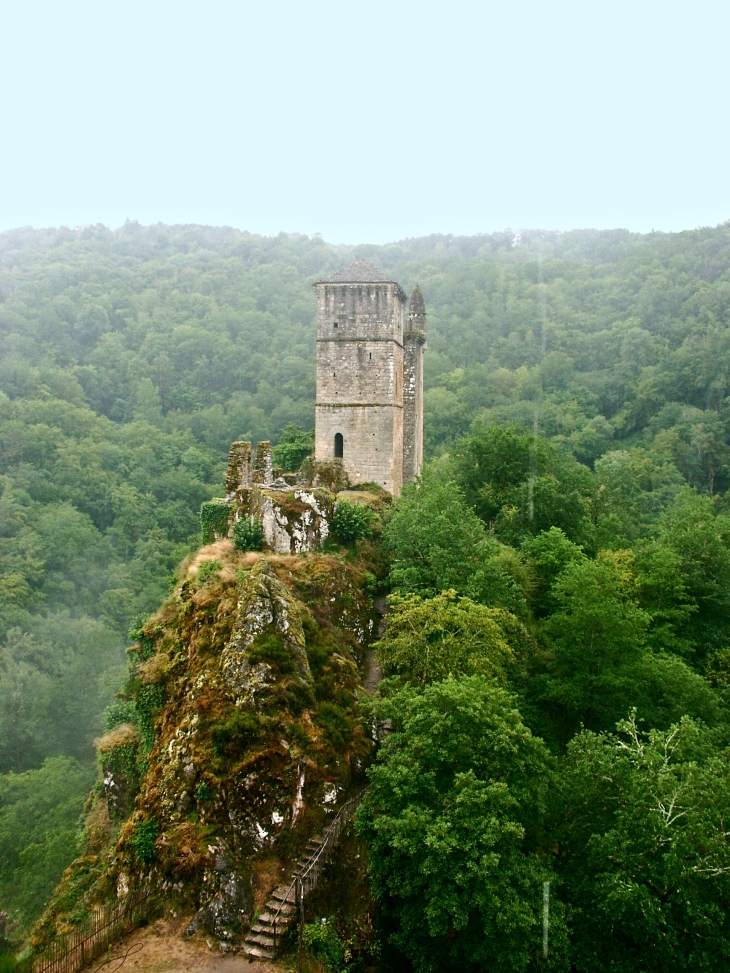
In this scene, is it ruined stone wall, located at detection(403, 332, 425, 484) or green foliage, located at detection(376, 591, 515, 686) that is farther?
ruined stone wall, located at detection(403, 332, 425, 484)

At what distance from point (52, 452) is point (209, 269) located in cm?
4789

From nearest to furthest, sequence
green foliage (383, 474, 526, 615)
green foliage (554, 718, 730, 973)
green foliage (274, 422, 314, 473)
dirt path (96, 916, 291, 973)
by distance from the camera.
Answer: dirt path (96, 916, 291, 973) → green foliage (554, 718, 730, 973) → green foliage (383, 474, 526, 615) → green foliage (274, 422, 314, 473)

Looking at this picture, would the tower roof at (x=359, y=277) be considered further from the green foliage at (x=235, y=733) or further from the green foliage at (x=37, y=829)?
the green foliage at (x=37, y=829)

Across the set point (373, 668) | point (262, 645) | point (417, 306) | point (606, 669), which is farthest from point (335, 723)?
point (417, 306)

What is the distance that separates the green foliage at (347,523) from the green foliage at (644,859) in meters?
9.82

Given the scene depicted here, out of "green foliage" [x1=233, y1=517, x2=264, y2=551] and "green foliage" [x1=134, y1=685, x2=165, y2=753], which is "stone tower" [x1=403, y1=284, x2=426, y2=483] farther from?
"green foliage" [x1=134, y1=685, x2=165, y2=753]

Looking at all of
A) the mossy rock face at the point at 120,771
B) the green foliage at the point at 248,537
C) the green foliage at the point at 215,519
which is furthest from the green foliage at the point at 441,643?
the green foliage at the point at 215,519

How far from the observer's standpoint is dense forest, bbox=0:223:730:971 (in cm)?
1233

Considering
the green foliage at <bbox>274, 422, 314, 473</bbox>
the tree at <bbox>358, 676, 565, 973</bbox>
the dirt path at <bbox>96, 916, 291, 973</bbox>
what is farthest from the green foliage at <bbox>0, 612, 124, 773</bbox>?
the tree at <bbox>358, 676, 565, 973</bbox>

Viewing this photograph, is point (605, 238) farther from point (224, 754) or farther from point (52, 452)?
point (224, 754)

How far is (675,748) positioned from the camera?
13.8 meters

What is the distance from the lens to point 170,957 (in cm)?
1086

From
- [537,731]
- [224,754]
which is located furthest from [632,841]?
[224,754]

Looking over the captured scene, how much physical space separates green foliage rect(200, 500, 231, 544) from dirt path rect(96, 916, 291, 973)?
42.6 ft
